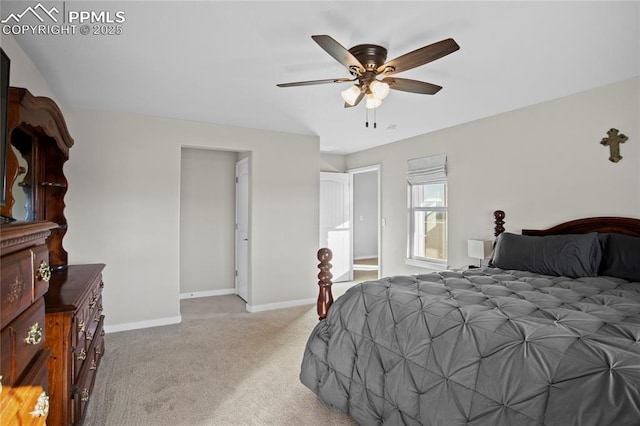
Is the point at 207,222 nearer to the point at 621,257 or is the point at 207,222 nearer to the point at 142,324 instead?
the point at 142,324

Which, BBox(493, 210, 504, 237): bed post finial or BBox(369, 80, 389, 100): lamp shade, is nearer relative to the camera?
BBox(369, 80, 389, 100): lamp shade

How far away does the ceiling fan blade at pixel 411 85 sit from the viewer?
2418 millimetres

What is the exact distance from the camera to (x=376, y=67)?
2336 mm

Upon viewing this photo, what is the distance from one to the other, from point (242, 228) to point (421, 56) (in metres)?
3.81

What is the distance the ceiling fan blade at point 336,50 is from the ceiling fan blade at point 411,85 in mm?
246

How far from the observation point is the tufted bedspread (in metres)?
→ 1.26

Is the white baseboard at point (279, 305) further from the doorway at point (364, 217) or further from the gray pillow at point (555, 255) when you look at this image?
the doorway at point (364, 217)

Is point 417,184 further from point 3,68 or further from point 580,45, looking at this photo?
point 3,68

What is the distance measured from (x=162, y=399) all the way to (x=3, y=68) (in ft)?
7.05

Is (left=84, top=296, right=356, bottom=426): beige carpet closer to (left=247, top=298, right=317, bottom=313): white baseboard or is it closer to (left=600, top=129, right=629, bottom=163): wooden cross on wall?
(left=247, top=298, right=317, bottom=313): white baseboard

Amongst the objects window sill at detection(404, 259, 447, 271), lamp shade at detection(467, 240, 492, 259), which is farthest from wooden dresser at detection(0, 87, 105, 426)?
window sill at detection(404, 259, 447, 271)

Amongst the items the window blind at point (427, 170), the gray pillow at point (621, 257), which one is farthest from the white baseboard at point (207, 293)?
the gray pillow at point (621, 257)

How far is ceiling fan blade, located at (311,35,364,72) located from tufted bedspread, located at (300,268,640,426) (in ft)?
4.69

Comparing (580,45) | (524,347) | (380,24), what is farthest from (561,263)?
(380,24)
